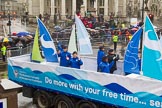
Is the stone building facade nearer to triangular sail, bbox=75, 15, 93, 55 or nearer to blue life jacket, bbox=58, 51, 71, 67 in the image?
triangular sail, bbox=75, 15, 93, 55

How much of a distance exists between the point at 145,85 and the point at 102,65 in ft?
7.22

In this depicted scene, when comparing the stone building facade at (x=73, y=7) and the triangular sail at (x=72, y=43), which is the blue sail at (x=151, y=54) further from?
the stone building facade at (x=73, y=7)

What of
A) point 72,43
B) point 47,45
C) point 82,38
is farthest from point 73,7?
point 82,38

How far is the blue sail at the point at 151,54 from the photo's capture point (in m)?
10.5

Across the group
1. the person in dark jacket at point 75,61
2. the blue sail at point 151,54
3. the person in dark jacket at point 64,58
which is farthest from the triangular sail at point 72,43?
the blue sail at point 151,54

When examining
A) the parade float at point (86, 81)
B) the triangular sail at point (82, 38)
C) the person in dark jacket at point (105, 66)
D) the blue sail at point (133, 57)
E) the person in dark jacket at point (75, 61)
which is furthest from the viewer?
the triangular sail at point (82, 38)

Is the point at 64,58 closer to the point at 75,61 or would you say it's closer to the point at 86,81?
the point at 75,61

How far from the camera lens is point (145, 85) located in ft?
33.6

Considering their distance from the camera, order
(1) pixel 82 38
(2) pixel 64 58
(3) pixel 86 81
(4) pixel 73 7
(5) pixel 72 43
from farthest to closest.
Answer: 1. (4) pixel 73 7
2. (5) pixel 72 43
3. (1) pixel 82 38
4. (2) pixel 64 58
5. (3) pixel 86 81

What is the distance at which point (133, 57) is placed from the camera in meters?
11.9

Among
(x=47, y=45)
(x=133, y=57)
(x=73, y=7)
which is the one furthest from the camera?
(x=73, y=7)

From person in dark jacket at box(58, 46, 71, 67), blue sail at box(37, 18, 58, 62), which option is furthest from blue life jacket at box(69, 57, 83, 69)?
blue sail at box(37, 18, 58, 62)

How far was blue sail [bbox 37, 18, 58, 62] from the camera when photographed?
1402 centimetres

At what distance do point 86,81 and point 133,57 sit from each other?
1650mm
